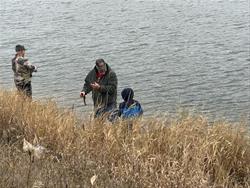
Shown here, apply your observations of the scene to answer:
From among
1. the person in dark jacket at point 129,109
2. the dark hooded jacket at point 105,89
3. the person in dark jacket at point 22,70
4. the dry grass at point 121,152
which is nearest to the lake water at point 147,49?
the person in dark jacket at point 22,70

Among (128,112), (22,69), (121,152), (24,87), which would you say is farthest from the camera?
(24,87)

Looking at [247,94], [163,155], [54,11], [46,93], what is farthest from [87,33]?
[163,155]

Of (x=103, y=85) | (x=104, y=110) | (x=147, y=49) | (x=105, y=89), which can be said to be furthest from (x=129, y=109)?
(x=147, y=49)

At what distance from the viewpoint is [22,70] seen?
11805 mm

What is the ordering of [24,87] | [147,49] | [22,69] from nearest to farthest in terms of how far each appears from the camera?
[22,69], [24,87], [147,49]

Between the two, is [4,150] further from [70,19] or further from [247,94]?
[70,19]

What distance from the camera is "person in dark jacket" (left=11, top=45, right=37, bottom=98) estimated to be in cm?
1163

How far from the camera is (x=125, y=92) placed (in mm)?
9117

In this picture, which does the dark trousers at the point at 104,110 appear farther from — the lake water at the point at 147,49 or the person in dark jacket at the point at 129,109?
the lake water at the point at 147,49

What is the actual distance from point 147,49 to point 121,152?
585 inches

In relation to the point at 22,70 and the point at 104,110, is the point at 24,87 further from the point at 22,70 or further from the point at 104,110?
the point at 104,110

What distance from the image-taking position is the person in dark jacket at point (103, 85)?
31.4 feet

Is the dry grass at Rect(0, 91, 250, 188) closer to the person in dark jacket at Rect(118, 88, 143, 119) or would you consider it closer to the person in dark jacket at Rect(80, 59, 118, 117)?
the person in dark jacket at Rect(118, 88, 143, 119)

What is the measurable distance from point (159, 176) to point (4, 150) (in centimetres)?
191
